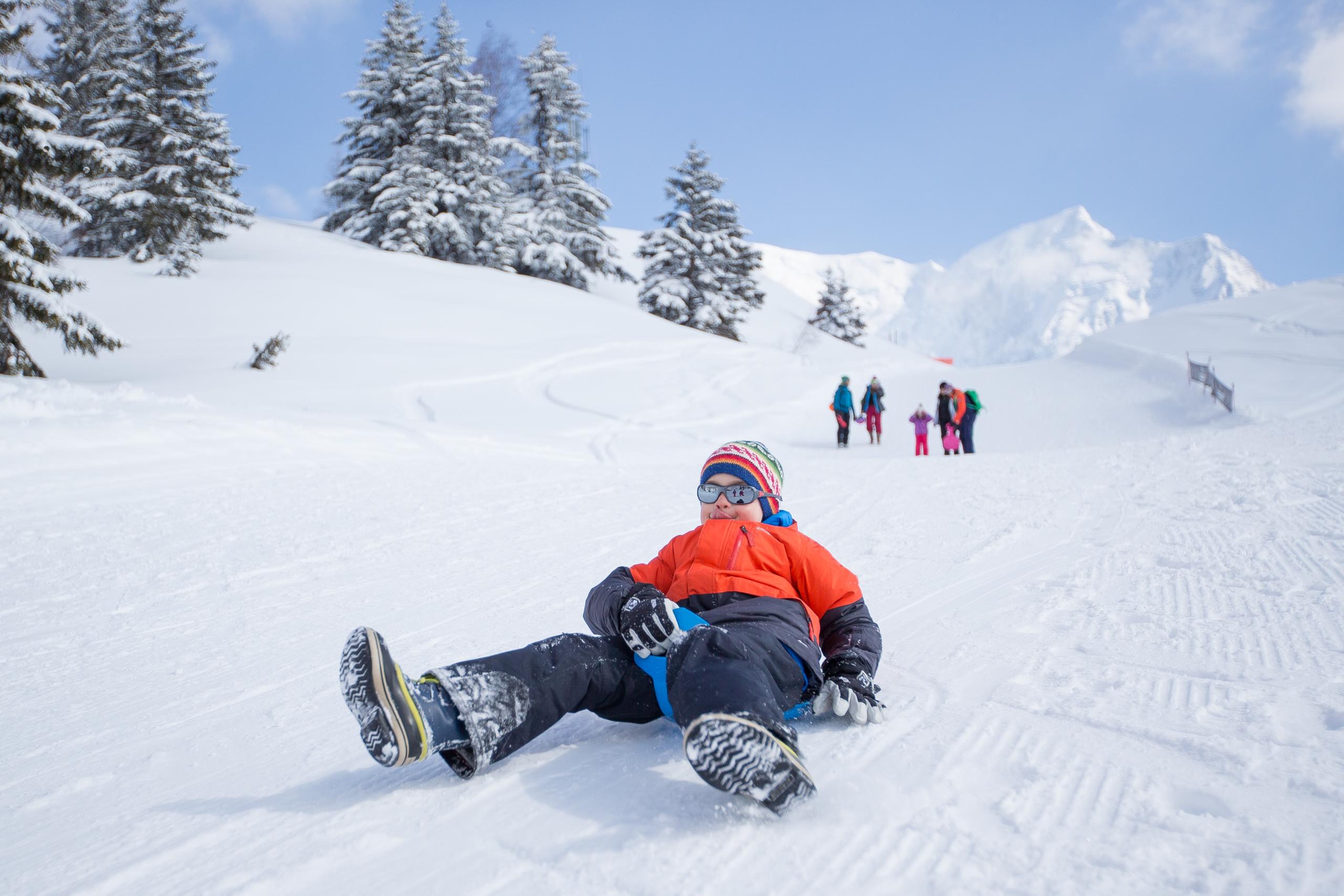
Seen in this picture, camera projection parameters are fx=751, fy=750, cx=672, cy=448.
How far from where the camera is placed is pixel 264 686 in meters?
2.62

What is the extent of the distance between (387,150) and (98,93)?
9528 mm

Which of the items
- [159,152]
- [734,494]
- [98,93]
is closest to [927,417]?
[734,494]

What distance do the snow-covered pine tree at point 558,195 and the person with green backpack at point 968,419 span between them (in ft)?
68.2

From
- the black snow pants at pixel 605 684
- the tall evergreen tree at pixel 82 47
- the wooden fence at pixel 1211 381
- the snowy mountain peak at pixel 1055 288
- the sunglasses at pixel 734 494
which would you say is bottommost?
the black snow pants at pixel 605 684

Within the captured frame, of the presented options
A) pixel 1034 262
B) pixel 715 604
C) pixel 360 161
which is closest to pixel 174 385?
pixel 715 604

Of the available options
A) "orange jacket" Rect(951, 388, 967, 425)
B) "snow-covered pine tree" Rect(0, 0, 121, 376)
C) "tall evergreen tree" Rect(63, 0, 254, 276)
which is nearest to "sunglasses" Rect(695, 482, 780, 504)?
"orange jacket" Rect(951, 388, 967, 425)

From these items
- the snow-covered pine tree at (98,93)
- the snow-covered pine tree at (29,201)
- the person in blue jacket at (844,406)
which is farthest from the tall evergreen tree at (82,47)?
the person in blue jacket at (844,406)

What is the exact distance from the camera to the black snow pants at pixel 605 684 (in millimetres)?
1691

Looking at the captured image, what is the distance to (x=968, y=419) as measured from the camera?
11.7 metres

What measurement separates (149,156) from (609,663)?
2652 centimetres

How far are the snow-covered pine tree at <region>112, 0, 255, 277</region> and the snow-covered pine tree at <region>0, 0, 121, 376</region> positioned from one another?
10739 millimetres

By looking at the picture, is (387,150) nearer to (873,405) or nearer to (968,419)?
(873,405)

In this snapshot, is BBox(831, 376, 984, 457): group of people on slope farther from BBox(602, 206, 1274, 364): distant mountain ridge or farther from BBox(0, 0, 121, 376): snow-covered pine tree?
BBox(602, 206, 1274, 364): distant mountain ridge

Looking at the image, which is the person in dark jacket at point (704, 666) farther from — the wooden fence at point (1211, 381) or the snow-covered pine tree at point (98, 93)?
the snow-covered pine tree at point (98, 93)
